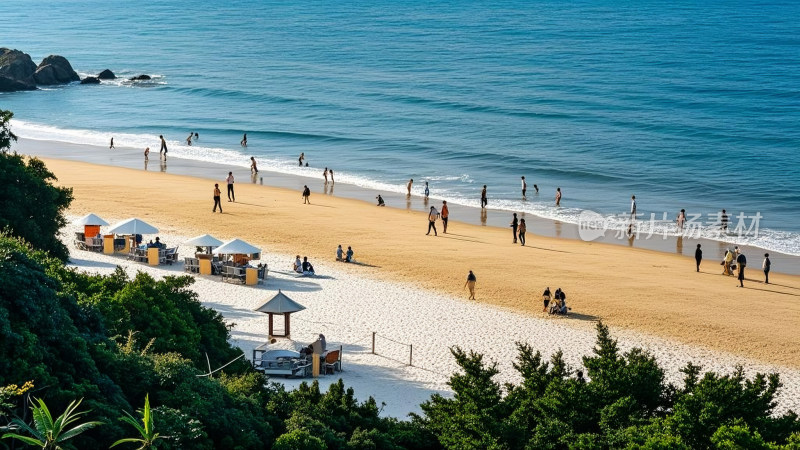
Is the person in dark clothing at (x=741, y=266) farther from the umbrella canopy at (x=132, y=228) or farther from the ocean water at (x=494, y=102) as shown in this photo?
the umbrella canopy at (x=132, y=228)

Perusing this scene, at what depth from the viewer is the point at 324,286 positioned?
25375 mm

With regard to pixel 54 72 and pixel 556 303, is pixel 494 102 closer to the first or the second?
pixel 54 72

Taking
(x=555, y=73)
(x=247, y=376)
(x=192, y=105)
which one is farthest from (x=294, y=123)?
(x=247, y=376)

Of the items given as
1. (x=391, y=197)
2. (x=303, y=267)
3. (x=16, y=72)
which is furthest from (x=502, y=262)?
(x=16, y=72)

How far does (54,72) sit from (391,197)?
152 ft

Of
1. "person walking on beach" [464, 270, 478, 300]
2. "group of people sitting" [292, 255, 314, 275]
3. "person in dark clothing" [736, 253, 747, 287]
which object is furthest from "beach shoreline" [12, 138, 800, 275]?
"group of people sitting" [292, 255, 314, 275]

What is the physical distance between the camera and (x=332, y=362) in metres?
19.1

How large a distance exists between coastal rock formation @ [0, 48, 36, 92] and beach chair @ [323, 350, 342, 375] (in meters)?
62.1

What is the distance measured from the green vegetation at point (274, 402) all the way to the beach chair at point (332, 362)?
357 cm

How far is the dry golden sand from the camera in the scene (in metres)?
23.4

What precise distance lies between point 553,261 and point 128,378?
1856cm

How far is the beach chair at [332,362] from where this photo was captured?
18922 millimetres

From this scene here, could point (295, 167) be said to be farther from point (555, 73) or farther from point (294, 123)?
point (555, 73)

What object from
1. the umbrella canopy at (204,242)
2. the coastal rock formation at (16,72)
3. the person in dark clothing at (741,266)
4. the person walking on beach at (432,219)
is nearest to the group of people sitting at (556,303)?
the person in dark clothing at (741,266)
